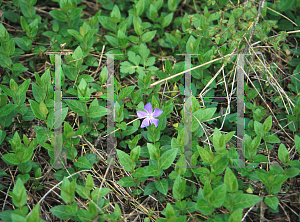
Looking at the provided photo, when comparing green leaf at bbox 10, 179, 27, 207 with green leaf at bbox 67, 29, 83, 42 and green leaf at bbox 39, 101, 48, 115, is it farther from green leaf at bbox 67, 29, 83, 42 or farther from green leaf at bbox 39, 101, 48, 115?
green leaf at bbox 67, 29, 83, 42

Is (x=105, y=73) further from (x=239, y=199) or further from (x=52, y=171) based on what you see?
(x=239, y=199)

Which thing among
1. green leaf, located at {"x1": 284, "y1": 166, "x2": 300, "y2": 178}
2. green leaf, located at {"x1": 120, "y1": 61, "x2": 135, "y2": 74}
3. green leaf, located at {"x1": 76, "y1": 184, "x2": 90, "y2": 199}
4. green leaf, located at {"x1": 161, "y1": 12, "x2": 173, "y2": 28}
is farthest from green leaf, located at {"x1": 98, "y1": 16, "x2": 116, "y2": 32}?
green leaf, located at {"x1": 284, "y1": 166, "x2": 300, "y2": 178}

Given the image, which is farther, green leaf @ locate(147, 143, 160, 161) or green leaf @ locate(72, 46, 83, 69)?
green leaf @ locate(72, 46, 83, 69)

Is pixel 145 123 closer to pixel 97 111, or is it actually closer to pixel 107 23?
pixel 97 111

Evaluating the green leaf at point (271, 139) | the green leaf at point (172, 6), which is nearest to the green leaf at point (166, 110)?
the green leaf at point (271, 139)

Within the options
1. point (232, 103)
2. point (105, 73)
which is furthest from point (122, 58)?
point (232, 103)

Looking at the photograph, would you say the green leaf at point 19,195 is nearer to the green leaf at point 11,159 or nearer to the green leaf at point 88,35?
the green leaf at point 11,159

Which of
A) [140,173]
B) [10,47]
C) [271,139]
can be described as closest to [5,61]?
[10,47]
